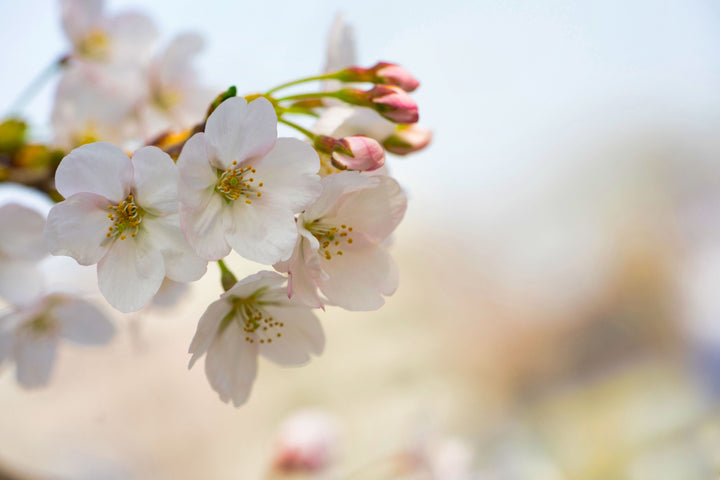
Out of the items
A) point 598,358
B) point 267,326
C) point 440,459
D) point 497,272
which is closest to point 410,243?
point 497,272

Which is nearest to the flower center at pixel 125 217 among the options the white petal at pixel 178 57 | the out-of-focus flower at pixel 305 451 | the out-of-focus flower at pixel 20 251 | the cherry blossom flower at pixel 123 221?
the cherry blossom flower at pixel 123 221

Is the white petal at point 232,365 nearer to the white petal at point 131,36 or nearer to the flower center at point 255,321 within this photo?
the flower center at point 255,321

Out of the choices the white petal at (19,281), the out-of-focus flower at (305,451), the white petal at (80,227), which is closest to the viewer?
the white petal at (80,227)

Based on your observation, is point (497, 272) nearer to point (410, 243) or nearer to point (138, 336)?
point (410, 243)

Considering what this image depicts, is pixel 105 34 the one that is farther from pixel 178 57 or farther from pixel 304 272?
pixel 304 272

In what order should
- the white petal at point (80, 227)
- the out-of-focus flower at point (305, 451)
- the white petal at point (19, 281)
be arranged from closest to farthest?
the white petal at point (80, 227) → the white petal at point (19, 281) → the out-of-focus flower at point (305, 451)

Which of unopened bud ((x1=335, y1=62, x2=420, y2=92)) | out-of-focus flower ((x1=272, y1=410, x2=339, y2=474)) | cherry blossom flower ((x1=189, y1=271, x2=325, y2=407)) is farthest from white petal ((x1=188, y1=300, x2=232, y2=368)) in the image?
out-of-focus flower ((x1=272, y1=410, x2=339, y2=474))
